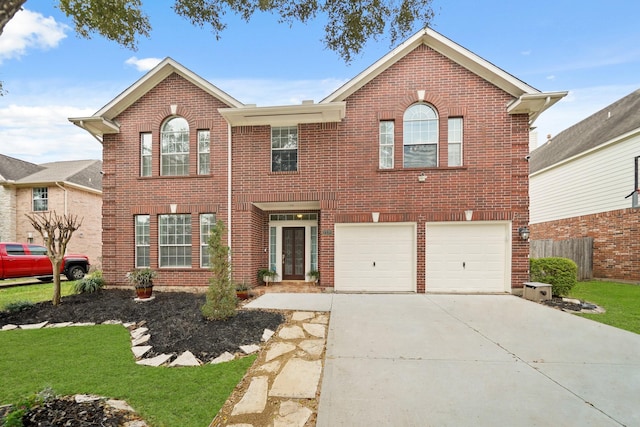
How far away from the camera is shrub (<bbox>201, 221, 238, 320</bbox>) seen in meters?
5.46

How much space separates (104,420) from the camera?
98.1 inches

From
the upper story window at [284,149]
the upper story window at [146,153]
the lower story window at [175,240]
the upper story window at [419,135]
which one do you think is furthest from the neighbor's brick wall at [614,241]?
the upper story window at [146,153]

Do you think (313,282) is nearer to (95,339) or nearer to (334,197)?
(334,197)

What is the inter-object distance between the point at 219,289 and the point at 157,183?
557cm

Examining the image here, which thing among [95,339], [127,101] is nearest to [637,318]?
[95,339]

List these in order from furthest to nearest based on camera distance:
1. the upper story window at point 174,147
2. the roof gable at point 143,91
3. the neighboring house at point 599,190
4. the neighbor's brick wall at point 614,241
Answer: the neighboring house at point 599,190, the neighbor's brick wall at point 614,241, the upper story window at point 174,147, the roof gable at point 143,91

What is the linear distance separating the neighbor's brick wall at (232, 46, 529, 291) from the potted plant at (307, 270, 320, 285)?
0.84 meters

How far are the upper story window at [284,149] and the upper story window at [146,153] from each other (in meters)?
4.40

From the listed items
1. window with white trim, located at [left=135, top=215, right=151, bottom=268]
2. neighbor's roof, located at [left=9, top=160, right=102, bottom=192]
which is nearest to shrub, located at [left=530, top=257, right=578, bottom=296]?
window with white trim, located at [left=135, top=215, right=151, bottom=268]

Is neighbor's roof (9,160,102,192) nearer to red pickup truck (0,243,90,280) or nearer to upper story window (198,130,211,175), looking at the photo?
red pickup truck (0,243,90,280)

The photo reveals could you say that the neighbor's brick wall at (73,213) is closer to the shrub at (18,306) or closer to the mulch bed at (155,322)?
the shrub at (18,306)

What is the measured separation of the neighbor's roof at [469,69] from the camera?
7668mm

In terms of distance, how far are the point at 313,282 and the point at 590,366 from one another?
702cm

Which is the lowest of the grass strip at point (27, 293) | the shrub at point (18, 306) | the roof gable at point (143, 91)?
the grass strip at point (27, 293)
